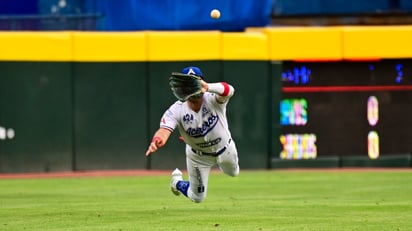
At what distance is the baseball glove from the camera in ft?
34.6

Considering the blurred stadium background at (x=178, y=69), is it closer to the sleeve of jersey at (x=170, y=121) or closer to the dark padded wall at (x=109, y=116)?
the dark padded wall at (x=109, y=116)

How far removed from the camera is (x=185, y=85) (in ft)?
34.9

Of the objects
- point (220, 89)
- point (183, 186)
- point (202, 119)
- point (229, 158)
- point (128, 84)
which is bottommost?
point (128, 84)

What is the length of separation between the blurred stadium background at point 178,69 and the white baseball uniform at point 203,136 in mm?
9133

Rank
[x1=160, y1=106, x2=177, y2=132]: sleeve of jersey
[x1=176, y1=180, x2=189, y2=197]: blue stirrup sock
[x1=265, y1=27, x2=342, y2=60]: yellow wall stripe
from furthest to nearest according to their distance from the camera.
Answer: [x1=265, y1=27, x2=342, y2=60]: yellow wall stripe
[x1=176, y1=180, x2=189, y2=197]: blue stirrup sock
[x1=160, y1=106, x2=177, y2=132]: sleeve of jersey

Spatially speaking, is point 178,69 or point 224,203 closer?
point 224,203

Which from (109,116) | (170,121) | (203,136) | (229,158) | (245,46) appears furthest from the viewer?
(245,46)

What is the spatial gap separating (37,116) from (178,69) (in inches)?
120

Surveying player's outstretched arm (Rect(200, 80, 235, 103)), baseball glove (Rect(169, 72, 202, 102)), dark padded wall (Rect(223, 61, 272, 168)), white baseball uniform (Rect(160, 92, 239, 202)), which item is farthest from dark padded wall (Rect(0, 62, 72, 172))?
baseball glove (Rect(169, 72, 202, 102))

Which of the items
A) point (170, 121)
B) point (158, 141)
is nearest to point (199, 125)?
point (170, 121)

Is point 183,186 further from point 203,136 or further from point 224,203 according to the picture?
point 224,203

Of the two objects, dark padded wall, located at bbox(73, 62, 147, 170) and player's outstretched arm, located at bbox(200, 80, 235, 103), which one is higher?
player's outstretched arm, located at bbox(200, 80, 235, 103)

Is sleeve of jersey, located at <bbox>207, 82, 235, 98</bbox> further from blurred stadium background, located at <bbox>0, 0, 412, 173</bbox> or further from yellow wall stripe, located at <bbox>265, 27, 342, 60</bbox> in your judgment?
yellow wall stripe, located at <bbox>265, 27, 342, 60</bbox>

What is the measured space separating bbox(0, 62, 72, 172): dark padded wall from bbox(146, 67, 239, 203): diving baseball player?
8987 mm
